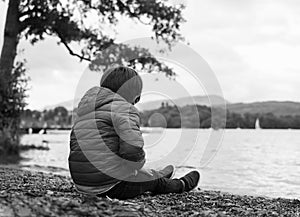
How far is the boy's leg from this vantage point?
519 centimetres

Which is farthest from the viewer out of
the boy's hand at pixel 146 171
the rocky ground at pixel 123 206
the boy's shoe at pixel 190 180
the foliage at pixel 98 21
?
the foliage at pixel 98 21

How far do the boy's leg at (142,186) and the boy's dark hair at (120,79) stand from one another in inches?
36.8

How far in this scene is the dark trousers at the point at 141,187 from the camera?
5176 mm

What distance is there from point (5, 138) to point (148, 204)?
13989 mm

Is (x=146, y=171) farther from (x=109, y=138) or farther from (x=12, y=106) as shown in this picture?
(x=12, y=106)

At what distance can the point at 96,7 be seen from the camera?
666 inches

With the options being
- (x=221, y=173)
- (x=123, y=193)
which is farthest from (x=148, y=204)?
(x=221, y=173)

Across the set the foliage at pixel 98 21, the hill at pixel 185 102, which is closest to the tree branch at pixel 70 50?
the foliage at pixel 98 21

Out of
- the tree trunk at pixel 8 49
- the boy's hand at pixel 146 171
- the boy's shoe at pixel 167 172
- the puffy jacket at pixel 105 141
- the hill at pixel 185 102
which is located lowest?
the boy's shoe at pixel 167 172

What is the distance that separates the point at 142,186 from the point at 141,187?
2cm

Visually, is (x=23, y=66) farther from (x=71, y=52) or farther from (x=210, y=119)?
(x=210, y=119)

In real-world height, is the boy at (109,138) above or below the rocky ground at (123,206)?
above

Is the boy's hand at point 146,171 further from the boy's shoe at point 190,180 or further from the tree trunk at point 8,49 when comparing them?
the tree trunk at point 8,49

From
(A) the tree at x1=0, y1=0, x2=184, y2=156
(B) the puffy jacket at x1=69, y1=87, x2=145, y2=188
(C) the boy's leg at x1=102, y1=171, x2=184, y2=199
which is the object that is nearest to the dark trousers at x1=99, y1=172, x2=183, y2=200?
(C) the boy's leg at x1=102, y1=171, x2=184, y2=199
